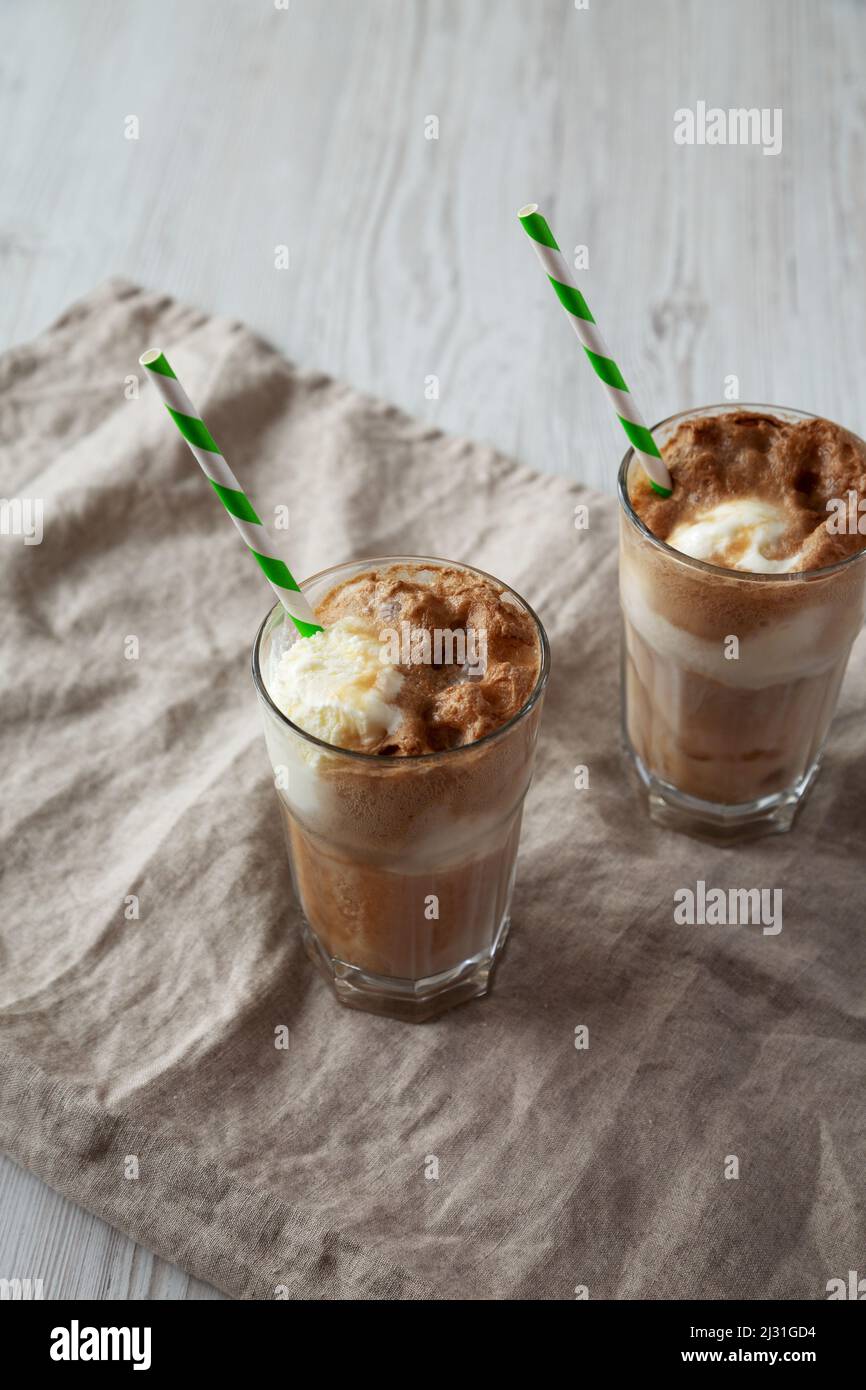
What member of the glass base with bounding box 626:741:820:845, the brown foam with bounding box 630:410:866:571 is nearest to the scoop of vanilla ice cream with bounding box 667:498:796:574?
the brown foam with bounding box 630:410:866:571

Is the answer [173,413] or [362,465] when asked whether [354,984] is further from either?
[362,465]

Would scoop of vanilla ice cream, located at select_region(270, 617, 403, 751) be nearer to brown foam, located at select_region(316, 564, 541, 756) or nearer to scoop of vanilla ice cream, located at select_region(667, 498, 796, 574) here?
brown foam, located at select_region(316, 564, 541, 756)

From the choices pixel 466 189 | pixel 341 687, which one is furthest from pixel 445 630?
pixel 466 189

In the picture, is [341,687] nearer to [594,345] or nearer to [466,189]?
[594,345]

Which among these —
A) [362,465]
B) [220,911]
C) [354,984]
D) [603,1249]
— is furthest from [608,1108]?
[362,465]

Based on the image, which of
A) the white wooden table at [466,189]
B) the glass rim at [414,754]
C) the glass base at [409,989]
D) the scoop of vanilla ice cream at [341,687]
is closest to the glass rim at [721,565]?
the glass rim at [414,754]

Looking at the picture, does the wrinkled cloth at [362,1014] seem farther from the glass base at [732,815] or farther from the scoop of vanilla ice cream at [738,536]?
the scoop of vanilla ice cream at [738,536]
